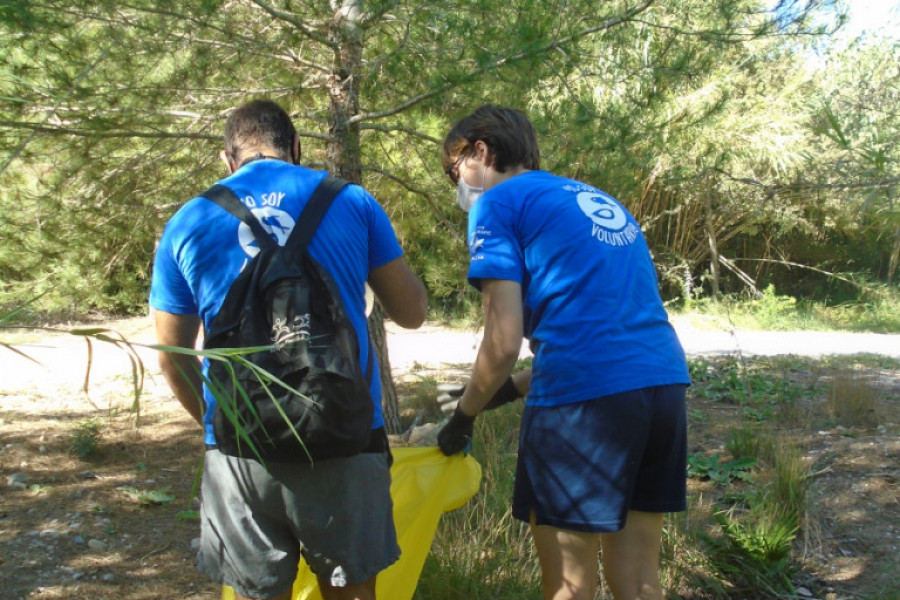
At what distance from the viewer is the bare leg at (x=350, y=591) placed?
1.90m

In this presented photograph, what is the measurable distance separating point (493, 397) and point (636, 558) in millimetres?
561

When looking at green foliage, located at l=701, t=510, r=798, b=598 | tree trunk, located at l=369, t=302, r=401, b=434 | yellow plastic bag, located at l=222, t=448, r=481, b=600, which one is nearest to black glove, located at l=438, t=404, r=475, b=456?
yellow plastic bag, located at l=222, t=448, r=481, b=600

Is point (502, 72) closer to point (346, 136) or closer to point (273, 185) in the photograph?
point (346, 136)

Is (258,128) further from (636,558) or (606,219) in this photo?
(636,558)

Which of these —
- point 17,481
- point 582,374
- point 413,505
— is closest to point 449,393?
point 413,505

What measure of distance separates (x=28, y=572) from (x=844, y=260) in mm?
18294

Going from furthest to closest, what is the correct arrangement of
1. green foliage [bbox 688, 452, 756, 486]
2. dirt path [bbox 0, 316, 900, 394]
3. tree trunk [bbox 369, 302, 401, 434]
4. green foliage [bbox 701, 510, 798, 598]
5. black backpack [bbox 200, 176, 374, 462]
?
dirt path [bbox 0, 316, 900, 394] → tree trunk [bbox 369, 302, 401, 434] → green foliage [bbox 688, 452, 756, 486] → green foliage [bbox 701, 510, 798, 598] → black backpack [bbox 200, 176, 374, 462]

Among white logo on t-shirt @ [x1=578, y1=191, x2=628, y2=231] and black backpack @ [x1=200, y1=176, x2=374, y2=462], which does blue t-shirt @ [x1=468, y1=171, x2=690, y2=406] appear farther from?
black backpack @ [x1=200, y1=176, x2=374, y2=462]

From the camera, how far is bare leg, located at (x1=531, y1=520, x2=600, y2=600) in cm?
195

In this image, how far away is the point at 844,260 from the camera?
18.4 m

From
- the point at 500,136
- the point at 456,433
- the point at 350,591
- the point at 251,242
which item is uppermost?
the point at 500,136

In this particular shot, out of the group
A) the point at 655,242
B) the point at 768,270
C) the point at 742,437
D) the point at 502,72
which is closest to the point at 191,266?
the point at 502,72

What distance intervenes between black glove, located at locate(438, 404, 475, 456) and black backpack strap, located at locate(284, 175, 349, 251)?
25.3 inches

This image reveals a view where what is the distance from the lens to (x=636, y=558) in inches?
80.3
